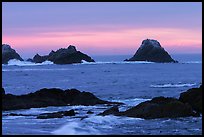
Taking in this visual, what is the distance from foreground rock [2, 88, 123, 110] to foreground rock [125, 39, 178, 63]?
370 feet

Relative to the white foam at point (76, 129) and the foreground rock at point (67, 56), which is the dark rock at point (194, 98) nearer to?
the white foam at point (76, 129)

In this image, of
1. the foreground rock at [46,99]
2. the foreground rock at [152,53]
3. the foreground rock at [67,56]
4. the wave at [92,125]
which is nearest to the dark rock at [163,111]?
the wave at [92,125]

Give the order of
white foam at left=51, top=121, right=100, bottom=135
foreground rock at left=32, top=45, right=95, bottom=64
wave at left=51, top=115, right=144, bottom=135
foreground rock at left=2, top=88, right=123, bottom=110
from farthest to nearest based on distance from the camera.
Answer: foreground rock at left=32, top=45, right=95, bottom=64 → foreground rock at left=2, top=88, right=123, bottom=110 → wave at left=51, top=115, right=144, bottom=135 → white foam at left=51, top=121, right=100, bottom=135

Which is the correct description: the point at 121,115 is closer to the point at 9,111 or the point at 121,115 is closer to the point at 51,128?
the point at 51,128

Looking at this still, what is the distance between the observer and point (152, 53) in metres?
153

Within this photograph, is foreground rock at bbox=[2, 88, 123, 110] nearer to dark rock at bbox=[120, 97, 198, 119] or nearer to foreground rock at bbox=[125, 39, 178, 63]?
dark rock at bbox=[120, 97, 198, 119]

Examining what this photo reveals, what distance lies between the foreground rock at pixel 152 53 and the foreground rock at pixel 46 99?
370 feet

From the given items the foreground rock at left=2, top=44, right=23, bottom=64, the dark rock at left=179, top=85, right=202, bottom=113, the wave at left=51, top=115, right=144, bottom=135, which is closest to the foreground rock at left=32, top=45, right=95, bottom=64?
the foreground rock at left=2, top=44, right=23, bottom=64

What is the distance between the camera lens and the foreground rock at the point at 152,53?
5645 inches

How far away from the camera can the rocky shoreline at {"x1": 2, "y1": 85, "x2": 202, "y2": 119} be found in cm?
2153

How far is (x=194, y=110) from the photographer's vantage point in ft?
77.0

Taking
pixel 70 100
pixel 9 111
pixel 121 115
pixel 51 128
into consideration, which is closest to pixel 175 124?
pixel 121 115

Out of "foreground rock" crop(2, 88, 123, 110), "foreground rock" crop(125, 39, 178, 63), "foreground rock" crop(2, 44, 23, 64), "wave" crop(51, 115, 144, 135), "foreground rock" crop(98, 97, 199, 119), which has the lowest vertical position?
"wave" crop(51, 115, 144, 135)

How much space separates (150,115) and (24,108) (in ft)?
30.0
